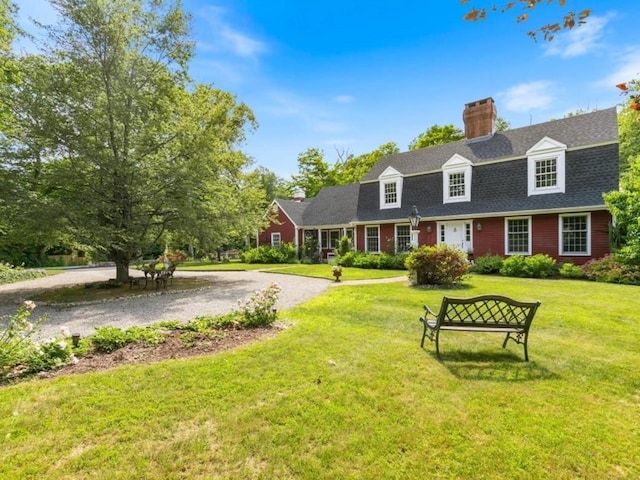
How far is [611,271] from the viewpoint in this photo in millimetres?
12273

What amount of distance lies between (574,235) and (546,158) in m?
3.94

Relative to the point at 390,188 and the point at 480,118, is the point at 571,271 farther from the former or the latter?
the point at 390,188

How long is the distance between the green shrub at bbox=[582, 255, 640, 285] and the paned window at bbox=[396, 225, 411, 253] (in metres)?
8.82

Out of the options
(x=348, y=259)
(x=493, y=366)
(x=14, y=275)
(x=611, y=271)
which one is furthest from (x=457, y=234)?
(x=14, y=275)

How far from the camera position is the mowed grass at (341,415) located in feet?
8.70

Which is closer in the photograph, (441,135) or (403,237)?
(403,237)

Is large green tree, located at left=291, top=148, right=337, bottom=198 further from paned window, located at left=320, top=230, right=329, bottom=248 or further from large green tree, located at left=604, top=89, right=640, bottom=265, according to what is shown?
→ large green tree, located at left=604, top=89, right=640, bottom=265

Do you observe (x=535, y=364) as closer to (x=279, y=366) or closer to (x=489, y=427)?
(x=489, y=427)

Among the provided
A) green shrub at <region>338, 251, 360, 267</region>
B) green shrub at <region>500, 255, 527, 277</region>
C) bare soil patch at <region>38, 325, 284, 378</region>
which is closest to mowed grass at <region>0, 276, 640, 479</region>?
bare soil patch at <region>38, 325, 284, 378</region>

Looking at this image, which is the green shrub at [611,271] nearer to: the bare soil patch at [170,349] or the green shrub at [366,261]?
the green shrub at [366,261]

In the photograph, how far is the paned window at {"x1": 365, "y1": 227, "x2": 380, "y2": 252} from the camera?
71.8 ft

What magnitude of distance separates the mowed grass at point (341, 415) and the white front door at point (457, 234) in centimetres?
1315

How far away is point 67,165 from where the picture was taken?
11016mm

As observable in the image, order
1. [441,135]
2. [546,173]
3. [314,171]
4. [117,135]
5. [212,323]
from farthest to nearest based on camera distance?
[314,171] → [441,135] → [546,173] → [117,135] → [212,323]
